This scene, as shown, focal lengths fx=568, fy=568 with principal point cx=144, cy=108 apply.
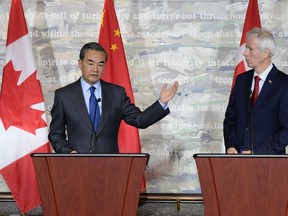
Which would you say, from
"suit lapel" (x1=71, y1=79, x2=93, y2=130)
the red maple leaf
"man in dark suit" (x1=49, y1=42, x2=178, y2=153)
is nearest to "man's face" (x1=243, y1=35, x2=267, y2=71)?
"man in dark suit" (x1=49, y1=42, x2=178, y2=153)

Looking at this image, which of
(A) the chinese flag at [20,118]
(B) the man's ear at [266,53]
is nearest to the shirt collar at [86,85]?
(B) the man's ear at [266,53]

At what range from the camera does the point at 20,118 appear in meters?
5.11

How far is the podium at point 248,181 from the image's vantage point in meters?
2.75

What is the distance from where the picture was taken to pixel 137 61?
5.58m

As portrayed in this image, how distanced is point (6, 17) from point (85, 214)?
322cm

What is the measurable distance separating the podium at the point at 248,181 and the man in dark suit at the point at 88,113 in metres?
0.80

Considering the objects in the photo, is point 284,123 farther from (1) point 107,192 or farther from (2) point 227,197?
(1) point 107,192

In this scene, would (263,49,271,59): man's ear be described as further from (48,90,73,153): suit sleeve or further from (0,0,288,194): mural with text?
(0,0,288,194): mural with text

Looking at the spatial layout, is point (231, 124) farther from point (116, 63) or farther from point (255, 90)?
point (116, 63)

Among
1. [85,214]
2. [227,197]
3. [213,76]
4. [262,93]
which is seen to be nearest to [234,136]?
[262,93]

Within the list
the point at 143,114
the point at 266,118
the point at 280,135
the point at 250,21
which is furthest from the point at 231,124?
the point at 250,21

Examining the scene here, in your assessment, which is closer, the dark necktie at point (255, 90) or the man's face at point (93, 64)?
A: the man's face at point (93, 64)

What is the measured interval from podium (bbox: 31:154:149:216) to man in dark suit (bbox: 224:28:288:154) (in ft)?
3.35

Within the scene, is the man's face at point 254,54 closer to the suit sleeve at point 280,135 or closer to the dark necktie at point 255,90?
the dark necktie at point 255,90
